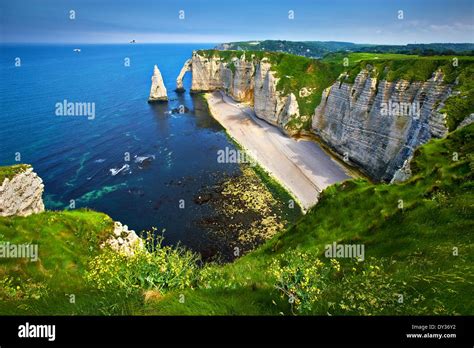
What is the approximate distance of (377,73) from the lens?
63688mm

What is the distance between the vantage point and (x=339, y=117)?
7275 centimetres

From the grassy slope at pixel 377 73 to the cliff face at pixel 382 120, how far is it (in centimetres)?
170

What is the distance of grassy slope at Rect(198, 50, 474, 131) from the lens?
45188mm

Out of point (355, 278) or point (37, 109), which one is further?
point (37, 109)

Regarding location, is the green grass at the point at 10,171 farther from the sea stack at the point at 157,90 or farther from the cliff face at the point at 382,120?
the sea stack at the point at 157,90

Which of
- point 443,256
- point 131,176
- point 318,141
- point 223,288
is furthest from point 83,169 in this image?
point 443,256

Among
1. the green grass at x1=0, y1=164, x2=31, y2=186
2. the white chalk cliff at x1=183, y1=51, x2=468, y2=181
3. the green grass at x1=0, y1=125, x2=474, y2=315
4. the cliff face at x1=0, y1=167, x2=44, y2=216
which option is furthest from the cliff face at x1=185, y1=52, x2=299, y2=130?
the green grass at x1=0, y1=164, x2=31, y2=186

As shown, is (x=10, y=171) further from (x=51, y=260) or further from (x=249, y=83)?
(x=249, y=83)

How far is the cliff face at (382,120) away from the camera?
5053 cm

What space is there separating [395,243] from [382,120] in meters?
46.1

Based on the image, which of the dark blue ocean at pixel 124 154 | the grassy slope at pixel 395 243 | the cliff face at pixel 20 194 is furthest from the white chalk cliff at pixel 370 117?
the cliff face at pixel 20 194

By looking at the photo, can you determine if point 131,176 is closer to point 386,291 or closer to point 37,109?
point 386,291

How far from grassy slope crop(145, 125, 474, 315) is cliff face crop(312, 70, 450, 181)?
2067 cm

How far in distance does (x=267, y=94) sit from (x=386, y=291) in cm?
9737
